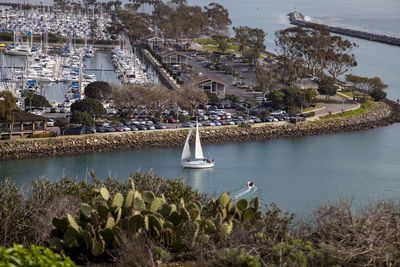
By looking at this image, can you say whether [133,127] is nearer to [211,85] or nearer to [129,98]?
[129,98]

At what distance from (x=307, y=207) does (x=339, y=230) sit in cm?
1058

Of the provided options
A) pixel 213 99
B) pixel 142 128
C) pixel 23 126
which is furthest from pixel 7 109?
pixel 213 99

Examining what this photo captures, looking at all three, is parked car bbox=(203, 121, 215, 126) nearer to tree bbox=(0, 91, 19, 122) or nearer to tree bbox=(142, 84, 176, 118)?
tree bbox=(142, 84, 176, 118)

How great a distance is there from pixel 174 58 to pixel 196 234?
141 ft

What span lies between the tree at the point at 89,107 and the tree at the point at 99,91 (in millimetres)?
2783

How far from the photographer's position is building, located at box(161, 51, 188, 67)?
51.5 metres

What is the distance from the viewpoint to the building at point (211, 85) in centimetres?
3788

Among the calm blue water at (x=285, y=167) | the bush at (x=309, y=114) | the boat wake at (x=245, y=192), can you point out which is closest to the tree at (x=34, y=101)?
the calm blue water at (x=285, y=167)

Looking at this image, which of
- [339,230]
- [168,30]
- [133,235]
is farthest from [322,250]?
[168,30]

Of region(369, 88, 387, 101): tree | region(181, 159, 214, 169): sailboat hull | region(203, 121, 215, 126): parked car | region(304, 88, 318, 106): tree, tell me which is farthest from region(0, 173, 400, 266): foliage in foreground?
region(369, 88, 387, 101): tree

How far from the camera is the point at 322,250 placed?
344 inches

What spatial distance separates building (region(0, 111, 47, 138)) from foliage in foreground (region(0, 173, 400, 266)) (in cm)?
1553

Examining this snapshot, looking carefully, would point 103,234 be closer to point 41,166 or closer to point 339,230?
point 339,230

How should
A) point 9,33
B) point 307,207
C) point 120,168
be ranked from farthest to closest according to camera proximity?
point 9,33 < point 120,168 < point 307,207
